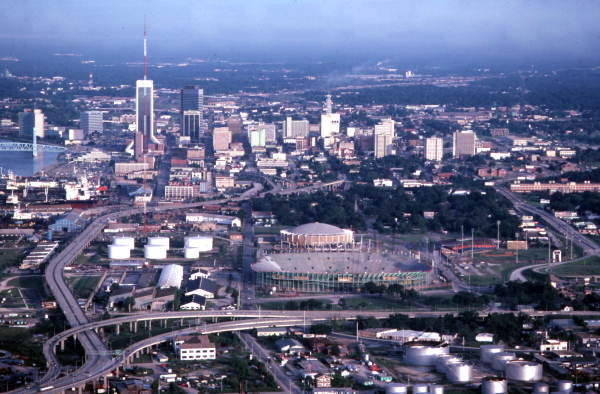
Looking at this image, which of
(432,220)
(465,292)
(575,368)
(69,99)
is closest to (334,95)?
(69,99)

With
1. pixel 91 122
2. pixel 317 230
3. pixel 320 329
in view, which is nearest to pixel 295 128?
pixel 91 122

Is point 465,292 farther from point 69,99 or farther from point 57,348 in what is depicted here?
point 69,99

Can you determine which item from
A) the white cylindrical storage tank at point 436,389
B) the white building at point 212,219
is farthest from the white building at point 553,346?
the white building at point 212,219

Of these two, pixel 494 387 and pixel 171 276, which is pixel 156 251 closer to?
pixel 171 276

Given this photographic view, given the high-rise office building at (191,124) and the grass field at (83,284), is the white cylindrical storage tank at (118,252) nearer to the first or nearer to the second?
the grass field at (83,284)

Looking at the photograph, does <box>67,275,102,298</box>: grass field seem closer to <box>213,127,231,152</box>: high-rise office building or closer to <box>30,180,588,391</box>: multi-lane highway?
<box>30,180,588,391</box>: multi-lane highway

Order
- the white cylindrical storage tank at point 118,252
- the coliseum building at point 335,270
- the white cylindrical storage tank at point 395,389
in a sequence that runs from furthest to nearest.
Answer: the white cylindrical storage tank at point 118,252 → the coliseum building at point 335,270 → the white cylindrical storage tank at point 395,389
